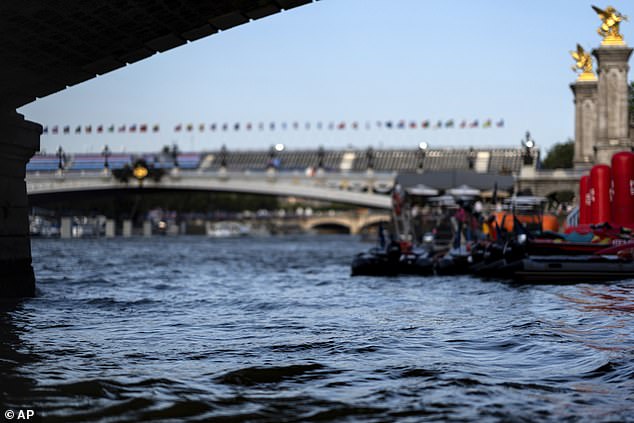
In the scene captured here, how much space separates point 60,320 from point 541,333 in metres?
7.73

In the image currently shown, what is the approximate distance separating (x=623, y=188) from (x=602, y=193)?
2.63m

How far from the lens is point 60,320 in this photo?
1662 cm

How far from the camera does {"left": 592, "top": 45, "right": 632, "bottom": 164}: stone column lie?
217ft

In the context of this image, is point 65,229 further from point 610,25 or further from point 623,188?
point 623,188

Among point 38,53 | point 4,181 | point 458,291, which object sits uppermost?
point 38,53

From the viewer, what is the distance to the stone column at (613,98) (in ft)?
217

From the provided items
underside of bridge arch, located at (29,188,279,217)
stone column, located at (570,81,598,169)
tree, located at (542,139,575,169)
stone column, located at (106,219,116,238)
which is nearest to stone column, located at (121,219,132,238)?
stone column, located at (106,219,116,238)

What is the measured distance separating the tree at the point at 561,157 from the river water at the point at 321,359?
267 ft

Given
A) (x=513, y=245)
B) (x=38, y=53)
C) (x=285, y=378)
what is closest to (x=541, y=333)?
(x=285, y=378)

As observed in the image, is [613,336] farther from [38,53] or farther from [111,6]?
[38,53]

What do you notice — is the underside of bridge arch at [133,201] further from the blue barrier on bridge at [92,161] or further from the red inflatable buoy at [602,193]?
the red inflatable buoy at [602,193]

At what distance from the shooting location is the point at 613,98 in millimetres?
66500

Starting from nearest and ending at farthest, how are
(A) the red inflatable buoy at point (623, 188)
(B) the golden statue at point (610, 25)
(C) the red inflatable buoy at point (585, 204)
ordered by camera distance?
1. (A) the red inflatable buoy at point (623, 188)
2. (C) the red inflatable buoy at point (585, 204)
3. (B) the golden statue at point (610, 25)

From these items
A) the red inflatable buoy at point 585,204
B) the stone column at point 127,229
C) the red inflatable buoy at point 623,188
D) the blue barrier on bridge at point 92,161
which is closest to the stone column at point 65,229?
the blue barrier on bridge at point 92,161
